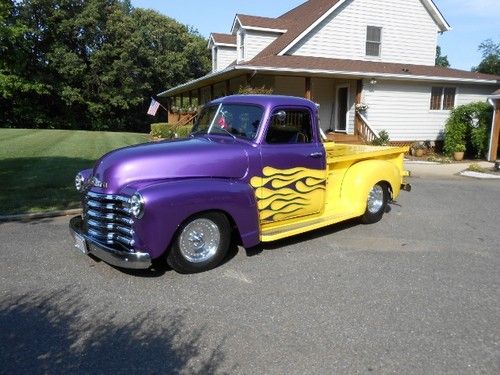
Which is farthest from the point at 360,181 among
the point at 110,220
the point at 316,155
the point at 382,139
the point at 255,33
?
the point at 255,33

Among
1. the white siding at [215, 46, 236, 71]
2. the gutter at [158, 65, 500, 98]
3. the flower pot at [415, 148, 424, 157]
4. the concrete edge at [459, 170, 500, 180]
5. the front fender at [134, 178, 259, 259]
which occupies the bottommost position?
the concrete edge at [459, 170, 500, 180]

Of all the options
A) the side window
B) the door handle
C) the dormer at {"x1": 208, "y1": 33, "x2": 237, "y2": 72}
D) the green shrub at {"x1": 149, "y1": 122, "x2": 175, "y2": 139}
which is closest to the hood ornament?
the side window

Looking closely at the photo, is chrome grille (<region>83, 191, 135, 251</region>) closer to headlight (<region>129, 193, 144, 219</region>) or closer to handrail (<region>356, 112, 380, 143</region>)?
headlight (<region>129, 193, 144, 219</region>)

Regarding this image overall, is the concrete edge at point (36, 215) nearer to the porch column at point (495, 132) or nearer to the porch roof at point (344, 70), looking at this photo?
the porch roof at point (344, 70)

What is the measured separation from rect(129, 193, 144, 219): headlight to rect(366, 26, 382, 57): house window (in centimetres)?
1783

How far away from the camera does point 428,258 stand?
17.8 ft

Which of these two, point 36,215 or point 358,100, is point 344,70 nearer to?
point 358,100

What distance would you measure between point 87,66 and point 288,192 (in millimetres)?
40205

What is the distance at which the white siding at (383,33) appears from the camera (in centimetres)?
1858

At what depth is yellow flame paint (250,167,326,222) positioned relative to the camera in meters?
5.32

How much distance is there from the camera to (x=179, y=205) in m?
4.36

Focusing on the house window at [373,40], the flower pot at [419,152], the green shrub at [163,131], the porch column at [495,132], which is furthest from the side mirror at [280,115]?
the green shrub at [163,131]

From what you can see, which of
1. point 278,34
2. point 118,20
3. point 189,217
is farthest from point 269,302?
point 118,20

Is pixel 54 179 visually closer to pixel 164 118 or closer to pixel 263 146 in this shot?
pixel 263 146
